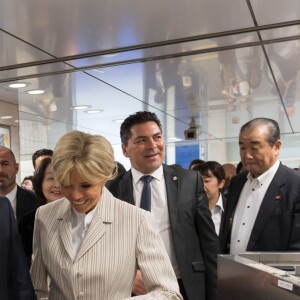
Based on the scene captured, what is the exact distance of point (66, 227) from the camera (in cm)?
147

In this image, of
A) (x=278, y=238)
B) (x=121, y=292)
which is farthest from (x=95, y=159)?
(x=278, y=238)

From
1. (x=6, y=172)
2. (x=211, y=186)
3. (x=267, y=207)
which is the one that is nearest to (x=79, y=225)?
(x=267, y=207)

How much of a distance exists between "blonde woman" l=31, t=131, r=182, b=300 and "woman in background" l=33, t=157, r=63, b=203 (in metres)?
1.34

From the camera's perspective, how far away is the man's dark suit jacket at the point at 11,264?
4.48 ft

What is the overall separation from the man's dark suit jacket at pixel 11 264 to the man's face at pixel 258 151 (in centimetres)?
147

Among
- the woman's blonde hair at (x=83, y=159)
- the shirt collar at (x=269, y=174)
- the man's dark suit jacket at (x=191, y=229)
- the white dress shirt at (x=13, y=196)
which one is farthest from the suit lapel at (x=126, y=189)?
the white dress shirt at (x=13, y=196)

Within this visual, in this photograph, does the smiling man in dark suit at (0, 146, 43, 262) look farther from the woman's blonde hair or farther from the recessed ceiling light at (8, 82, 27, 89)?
the woman's blonde hair

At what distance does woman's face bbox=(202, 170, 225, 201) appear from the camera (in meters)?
3.87

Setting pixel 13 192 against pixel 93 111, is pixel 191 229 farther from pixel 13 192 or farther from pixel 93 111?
pixel 93 111

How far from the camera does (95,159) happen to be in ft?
4.66

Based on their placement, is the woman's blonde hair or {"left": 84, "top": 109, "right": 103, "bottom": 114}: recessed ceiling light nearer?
the woman's blonde hair

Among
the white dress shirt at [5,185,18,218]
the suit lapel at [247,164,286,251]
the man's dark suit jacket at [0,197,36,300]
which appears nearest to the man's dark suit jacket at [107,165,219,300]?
the suit lapel at [247,164,286,251]

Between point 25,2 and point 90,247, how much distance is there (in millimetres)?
1280

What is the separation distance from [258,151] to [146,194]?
0.68m
